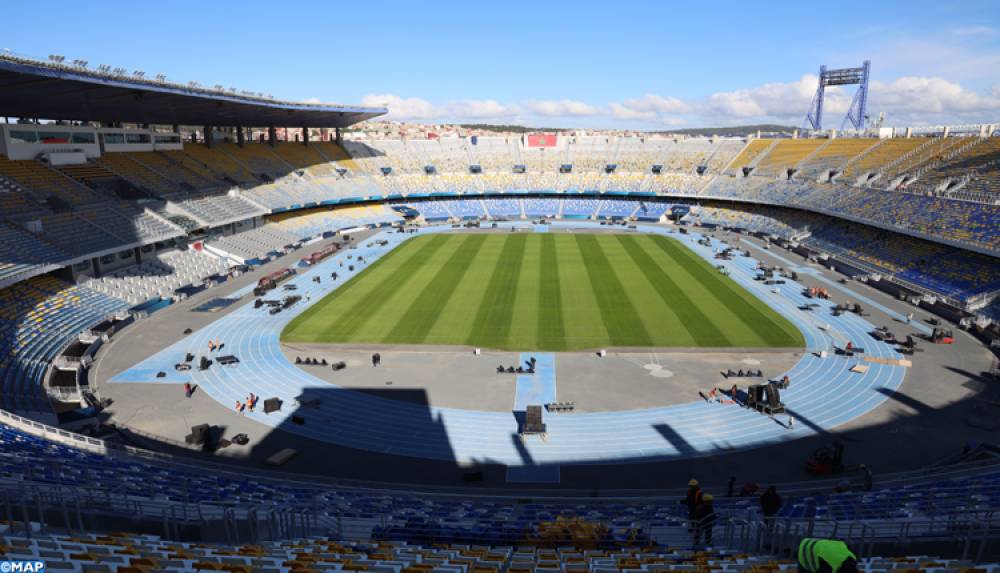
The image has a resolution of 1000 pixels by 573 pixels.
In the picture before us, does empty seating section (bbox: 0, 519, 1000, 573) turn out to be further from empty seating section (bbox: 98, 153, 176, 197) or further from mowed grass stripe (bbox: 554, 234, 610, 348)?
empty seating section (bbox: 98, 153, 176, 197)

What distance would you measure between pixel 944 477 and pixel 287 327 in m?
31.8

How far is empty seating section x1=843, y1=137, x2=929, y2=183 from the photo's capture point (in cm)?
6041

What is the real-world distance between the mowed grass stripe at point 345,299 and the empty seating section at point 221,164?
72.4 ft

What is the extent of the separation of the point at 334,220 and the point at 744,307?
172ft

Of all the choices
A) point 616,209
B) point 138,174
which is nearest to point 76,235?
point 138,174

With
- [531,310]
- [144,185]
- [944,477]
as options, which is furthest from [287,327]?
[944,477]

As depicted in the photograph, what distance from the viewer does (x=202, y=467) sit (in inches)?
766

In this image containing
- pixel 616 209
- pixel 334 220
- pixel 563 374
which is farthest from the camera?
pixel 616 209

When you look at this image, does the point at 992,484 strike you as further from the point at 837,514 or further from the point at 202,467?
the point at 202,467

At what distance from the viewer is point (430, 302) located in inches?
1543

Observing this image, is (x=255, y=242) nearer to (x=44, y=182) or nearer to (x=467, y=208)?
(x=44, y=182)

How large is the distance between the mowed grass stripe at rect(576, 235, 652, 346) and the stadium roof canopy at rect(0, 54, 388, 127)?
34041 millimetres

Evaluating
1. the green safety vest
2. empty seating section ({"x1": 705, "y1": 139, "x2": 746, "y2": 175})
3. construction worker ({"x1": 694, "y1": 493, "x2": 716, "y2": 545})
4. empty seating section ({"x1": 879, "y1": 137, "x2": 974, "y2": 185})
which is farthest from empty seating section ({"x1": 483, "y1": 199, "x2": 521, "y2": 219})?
the green safety vest

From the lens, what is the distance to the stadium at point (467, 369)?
40.2 ft
